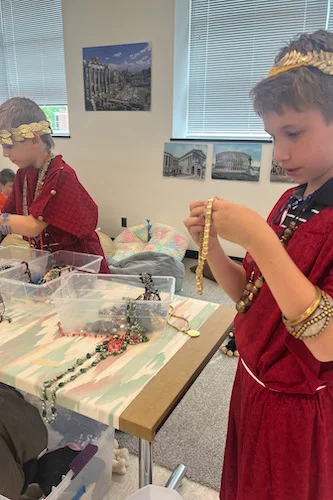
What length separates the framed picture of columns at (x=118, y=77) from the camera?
361cm

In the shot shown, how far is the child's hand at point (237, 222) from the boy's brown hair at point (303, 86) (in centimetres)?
18

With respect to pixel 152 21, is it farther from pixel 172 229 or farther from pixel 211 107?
pixel 172 229

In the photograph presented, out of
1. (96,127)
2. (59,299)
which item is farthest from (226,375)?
(96,127)

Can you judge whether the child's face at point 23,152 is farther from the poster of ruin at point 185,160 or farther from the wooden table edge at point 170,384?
the poster of ruin at point 185,160

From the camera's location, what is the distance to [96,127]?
4035 mm

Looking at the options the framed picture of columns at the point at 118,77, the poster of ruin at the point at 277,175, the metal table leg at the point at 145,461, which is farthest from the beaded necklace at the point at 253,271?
the framed picture of columns at the point at 118,77

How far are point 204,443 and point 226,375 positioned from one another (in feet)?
1.64

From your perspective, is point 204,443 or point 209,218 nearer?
point 209,218

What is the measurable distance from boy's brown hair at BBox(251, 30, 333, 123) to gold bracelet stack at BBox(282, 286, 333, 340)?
0.28 metres

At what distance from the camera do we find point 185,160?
3.63m

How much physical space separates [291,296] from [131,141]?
11.6 feet

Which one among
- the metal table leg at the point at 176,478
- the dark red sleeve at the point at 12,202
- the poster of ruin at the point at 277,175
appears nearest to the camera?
the metal table leg at the point at 176,478

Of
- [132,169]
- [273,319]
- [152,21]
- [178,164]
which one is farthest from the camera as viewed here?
[132,169]

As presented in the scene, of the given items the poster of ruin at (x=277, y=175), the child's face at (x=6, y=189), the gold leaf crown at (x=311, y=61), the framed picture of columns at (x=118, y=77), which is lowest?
the child's face at (x=6, y=189)
